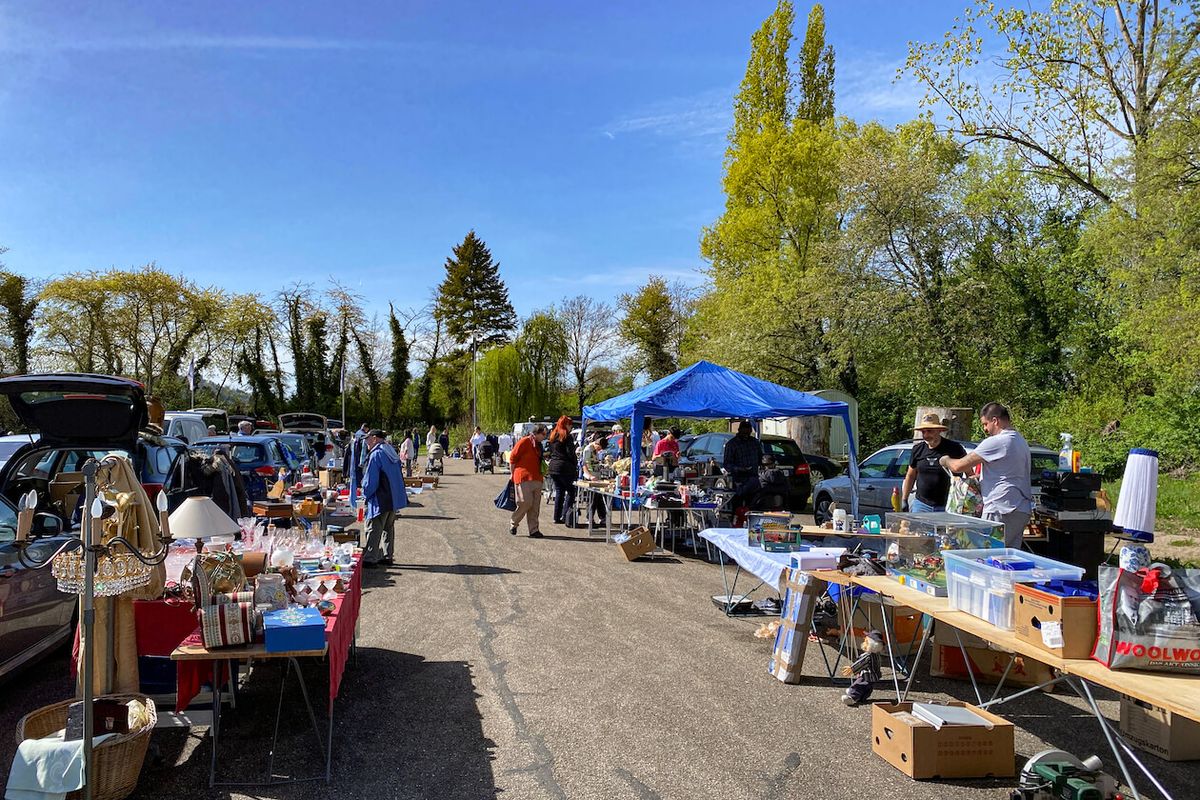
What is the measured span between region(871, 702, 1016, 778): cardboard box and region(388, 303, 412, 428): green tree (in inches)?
1728

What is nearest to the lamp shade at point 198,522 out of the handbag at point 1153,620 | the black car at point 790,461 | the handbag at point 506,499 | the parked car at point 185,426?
the handbag at point 1153,620

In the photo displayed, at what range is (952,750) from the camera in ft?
13.9

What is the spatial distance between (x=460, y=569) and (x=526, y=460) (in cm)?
274

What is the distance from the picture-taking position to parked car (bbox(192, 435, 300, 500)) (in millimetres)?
13648

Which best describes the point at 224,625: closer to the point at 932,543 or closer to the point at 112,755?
the point at 112,755

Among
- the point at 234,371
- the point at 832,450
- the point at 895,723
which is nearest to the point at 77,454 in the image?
the point at 895,723

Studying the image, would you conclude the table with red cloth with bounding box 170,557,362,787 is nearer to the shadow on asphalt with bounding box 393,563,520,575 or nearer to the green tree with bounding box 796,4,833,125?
the shadow on asphalt with bounding box 393,563,520,575

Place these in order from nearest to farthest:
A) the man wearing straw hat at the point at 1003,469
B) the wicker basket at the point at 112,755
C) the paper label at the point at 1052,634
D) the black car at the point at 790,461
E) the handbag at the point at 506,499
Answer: the wicker basket at the point at 112,755 → the paper label at the point at 1052,634 → the man wearing straw hat at the point at 1003,469 → the handbag at the point at 506,499 → the black car at the point at 790,461

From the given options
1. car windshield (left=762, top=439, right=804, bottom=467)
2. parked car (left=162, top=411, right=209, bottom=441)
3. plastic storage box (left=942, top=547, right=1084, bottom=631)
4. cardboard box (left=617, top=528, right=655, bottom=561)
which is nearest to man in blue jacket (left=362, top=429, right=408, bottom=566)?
cardboard box (left=617, top=528, right=655, bottom=561)

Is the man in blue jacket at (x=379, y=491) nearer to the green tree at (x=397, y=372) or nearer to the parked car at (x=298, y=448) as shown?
the parked car at (x=298, y=448)

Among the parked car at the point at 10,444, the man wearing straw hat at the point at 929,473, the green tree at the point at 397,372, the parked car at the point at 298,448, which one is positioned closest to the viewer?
A: the man wearing straw hat at the point at 929,473

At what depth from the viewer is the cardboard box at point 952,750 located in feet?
13.9

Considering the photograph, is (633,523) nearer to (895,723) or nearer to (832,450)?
(895,723)

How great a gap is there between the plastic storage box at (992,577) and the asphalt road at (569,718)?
0.88 metres
